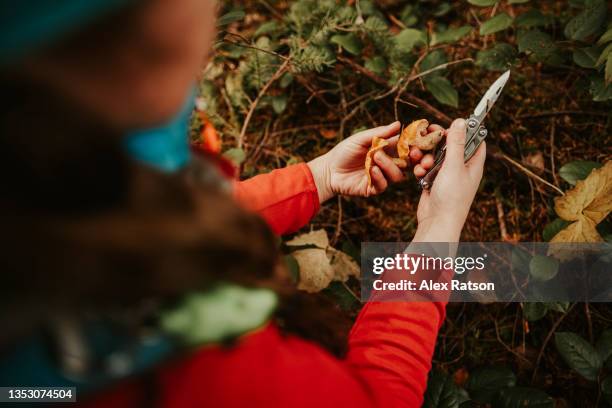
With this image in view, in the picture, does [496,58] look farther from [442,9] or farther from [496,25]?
[442,9]

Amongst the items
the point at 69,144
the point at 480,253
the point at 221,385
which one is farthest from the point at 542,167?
the point at 69,144

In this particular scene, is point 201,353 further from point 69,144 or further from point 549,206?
point 549,206

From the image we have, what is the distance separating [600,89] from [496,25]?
33 centimetres

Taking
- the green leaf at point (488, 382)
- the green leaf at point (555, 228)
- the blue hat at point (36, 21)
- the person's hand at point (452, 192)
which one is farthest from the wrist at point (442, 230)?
the blue hat at point (36, 21)

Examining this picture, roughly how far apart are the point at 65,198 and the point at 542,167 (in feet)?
4.58

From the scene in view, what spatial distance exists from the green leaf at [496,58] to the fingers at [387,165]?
1.62 ft

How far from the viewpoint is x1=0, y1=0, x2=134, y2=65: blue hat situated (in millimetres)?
380

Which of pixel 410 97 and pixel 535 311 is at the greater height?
pixel 410 97

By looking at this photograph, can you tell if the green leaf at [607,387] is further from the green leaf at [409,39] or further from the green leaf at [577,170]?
the green leaf at [409,39]

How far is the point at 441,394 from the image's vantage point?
1.20 metres

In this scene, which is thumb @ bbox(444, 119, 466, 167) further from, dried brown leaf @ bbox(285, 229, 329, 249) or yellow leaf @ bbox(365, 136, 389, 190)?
dried brown leaf @ bbox(285, 229, 329, 249)

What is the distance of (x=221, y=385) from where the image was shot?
0.57 m

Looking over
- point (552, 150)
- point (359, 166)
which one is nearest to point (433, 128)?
point (359, 166)

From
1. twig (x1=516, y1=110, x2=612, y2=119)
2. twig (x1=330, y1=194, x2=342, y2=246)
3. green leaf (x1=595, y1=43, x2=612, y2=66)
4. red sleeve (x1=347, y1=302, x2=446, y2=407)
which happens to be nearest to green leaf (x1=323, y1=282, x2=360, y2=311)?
twig (x1=330, y1=194, x2=342, y2=246)
